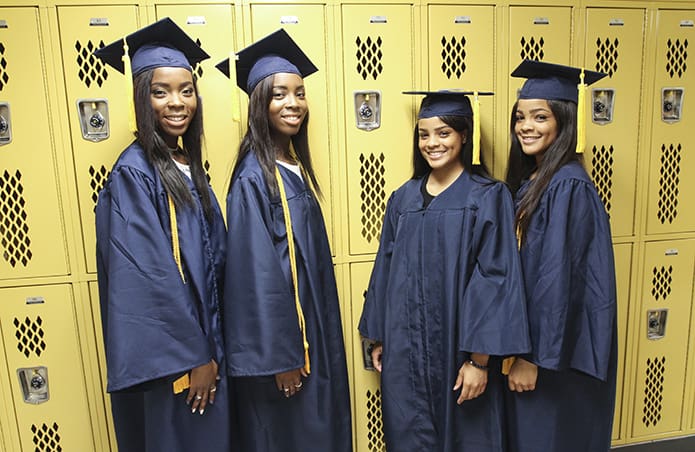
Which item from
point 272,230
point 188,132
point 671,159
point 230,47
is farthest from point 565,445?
point 230,47

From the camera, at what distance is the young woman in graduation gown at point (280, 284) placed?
1.61 metres

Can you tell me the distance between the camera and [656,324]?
251 centimetres

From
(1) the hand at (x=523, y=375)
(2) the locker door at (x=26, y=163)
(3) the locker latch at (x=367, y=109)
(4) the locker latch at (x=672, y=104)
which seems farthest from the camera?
(4) the locker latch at (x=672, y=104)

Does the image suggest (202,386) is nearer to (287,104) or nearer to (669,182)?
(287,104)

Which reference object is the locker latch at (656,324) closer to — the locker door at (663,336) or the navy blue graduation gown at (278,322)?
the locker door at (663,336)

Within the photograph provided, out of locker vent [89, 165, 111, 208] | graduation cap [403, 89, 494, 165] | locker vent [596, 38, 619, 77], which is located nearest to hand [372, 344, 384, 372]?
graduation cap [403, 89, 494, 165]

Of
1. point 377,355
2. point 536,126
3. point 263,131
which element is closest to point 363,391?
point 377,355

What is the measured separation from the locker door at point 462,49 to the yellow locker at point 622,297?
1.08 meters

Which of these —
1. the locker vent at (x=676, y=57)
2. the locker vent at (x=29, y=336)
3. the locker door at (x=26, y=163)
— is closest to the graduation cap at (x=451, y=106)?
the locker vent at (x=676, y=57)

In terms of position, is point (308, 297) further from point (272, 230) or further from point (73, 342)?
point (73, 342)

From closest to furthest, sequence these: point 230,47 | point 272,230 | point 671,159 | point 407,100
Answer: point 272,230 → point 230,47 → point 407,100 → point 671,159

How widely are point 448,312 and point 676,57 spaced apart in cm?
190

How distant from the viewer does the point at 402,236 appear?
1.90 meters

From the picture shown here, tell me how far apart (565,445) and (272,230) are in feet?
4.87
